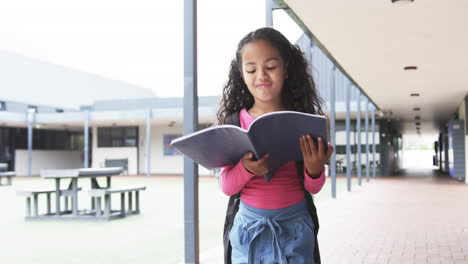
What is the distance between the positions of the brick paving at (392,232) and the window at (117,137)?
60.1ft

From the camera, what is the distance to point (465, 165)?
15352 millimetres

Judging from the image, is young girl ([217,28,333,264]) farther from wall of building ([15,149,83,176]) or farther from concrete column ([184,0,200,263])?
wall of building ([15,149,83,176])

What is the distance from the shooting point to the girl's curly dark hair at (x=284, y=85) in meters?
1.54

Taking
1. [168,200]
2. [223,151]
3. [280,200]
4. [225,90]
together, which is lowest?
[168,200]

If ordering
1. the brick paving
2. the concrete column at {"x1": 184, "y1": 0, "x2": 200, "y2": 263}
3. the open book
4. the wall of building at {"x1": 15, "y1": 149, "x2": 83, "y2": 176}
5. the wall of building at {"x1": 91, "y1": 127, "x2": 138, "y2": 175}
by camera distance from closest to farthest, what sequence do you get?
the open book < the concrete column at {"x1": 184, "y1": 0, "x2": 200, "y2": 263} < the brick paving < the wall of building at {"x1": 15, "y1": 149, "x2": 83, "y2": 176} < the wall of building at {"x1": 91, "y1": 127, "x2": 138, "y2": 175}

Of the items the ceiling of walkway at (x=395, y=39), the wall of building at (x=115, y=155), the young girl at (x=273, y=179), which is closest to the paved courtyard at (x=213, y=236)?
the ceiling of walkway at (x=395, y=39)

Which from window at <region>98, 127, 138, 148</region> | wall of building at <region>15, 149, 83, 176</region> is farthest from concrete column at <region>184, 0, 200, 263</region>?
wall of building at <region>15, 149, 83, 176</region>

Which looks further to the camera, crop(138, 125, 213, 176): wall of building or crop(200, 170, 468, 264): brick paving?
crop(138, 125, 213, 176): wall of building

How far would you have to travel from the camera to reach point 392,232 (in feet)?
18.9

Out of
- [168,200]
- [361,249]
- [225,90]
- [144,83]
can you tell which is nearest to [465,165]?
[168,200]

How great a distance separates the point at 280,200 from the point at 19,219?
22.5ft

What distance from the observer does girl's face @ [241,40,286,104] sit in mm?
1498

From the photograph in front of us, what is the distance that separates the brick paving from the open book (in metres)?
2.80

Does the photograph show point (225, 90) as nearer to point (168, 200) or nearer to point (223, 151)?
point (223, 151)
